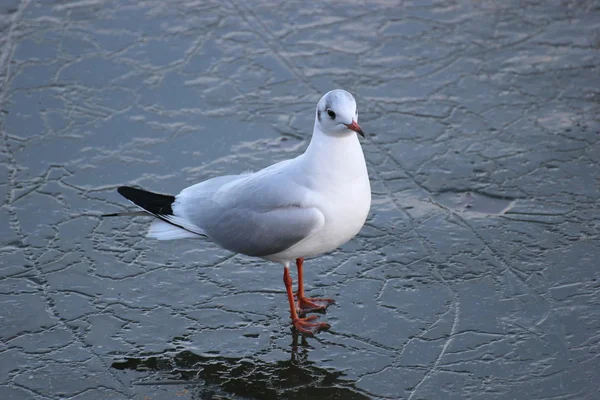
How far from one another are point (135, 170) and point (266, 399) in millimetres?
2565

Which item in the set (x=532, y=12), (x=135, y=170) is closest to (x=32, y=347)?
(x=135, y=170)

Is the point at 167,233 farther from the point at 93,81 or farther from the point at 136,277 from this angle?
the point at 93,81

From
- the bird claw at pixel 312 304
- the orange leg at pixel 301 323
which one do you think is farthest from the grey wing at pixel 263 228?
the bird claw at pixel 312 304

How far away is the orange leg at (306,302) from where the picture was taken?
4977 millimetres

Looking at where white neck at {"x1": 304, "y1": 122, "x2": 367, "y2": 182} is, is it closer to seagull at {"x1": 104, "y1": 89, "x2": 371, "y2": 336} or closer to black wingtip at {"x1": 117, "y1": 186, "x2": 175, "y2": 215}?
seagull at {"x1": 104, "y1": 89, "x2": 371, "y2": 336}

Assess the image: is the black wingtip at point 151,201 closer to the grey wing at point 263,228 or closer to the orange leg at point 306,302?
the grey wing at point 263,228

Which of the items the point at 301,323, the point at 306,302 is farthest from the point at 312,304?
the point at 301,323

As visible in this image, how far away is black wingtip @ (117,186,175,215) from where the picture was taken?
198 inches

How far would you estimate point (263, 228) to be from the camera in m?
4.73

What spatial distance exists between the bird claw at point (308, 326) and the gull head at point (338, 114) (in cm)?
102

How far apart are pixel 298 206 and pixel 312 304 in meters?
0.66

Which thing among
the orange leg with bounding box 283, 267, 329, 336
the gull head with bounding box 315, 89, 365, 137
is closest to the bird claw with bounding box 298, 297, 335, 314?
the orange leg with bounding box 283, 267, 329, 336

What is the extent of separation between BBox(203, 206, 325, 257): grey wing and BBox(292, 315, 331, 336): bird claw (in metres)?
0.40

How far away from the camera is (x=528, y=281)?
515cm
